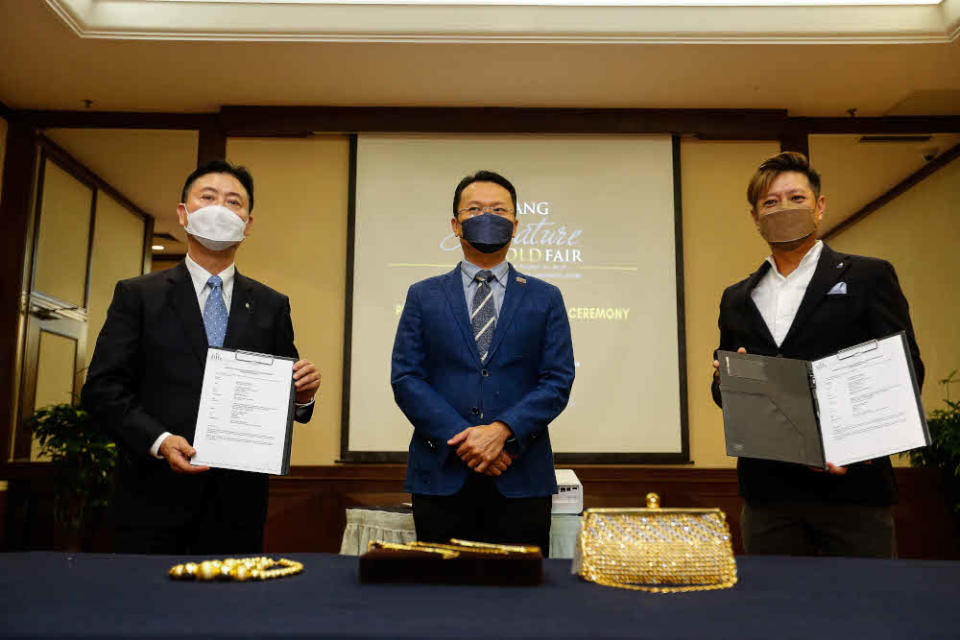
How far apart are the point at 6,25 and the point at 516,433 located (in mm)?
3984

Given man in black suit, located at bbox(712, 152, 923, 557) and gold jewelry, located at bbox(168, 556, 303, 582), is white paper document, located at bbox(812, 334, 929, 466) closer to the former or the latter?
man in black suit, located at bbox(712, 152, 923, 557)

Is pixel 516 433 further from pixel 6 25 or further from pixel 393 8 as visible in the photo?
pixel 6 25

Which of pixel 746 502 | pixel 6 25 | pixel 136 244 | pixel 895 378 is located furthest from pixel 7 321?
pixel 895 378

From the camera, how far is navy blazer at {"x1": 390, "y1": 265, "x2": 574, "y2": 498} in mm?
1820

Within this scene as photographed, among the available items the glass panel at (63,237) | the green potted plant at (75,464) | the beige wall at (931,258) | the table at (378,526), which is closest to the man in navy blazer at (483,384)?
the table at (378,526)

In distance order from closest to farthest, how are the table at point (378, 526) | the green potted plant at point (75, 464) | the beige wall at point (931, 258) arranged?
the table at point (378, 526), the green potted plant at point (75, 464), the beige wall at point (931, 258)

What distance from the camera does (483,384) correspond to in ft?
6.32

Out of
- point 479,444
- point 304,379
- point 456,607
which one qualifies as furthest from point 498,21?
point 456,607

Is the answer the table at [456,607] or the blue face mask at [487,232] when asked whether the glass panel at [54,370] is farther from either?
the table at [456,607]

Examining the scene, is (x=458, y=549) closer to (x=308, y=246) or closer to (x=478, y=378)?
(x=478, y=378)

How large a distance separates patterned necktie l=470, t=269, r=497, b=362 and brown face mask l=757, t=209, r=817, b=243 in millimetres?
739

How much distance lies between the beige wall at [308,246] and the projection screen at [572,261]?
0.14 metres

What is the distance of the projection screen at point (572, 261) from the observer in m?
4.78

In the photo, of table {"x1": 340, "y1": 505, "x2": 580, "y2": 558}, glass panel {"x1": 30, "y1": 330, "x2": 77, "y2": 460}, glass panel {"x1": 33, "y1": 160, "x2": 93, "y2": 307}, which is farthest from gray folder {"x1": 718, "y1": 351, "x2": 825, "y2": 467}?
glass panel {"x1": 30, "y1": 330, "x2": 77, "y2": 460}
